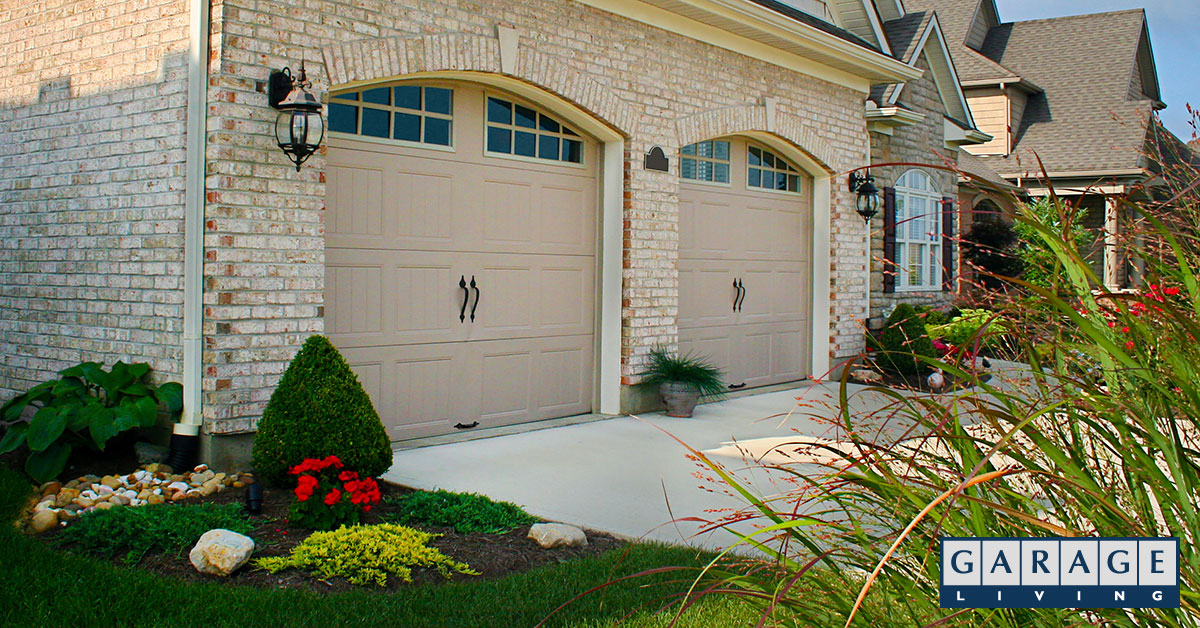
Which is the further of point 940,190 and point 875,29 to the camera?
point 940,190

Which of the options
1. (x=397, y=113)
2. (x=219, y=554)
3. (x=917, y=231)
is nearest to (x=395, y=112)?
(x=397, y=113)

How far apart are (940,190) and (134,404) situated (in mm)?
11126

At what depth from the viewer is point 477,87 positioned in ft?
24.3

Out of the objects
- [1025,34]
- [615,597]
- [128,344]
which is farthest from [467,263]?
[1025,34]

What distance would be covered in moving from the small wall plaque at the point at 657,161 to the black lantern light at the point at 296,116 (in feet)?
10.8

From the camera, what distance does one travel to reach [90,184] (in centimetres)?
637

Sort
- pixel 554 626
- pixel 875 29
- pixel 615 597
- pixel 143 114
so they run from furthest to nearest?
pixel 875 29
pixel 143 114
pixel 615 597
pixel 554 626

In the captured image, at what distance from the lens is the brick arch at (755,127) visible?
352 inches

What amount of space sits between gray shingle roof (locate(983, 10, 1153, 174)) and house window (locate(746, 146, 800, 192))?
9.12 meters

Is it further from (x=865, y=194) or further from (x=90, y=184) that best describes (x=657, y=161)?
(x=90, y=184)

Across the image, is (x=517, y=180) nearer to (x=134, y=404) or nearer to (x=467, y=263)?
(x=467, y=263)

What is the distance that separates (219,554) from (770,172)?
775 cm

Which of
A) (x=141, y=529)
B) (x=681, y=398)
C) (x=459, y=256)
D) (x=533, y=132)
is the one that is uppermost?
(x=533, y=132)

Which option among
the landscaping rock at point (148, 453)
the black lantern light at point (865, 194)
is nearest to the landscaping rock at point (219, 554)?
the landscaping rock at point (148, 453)
